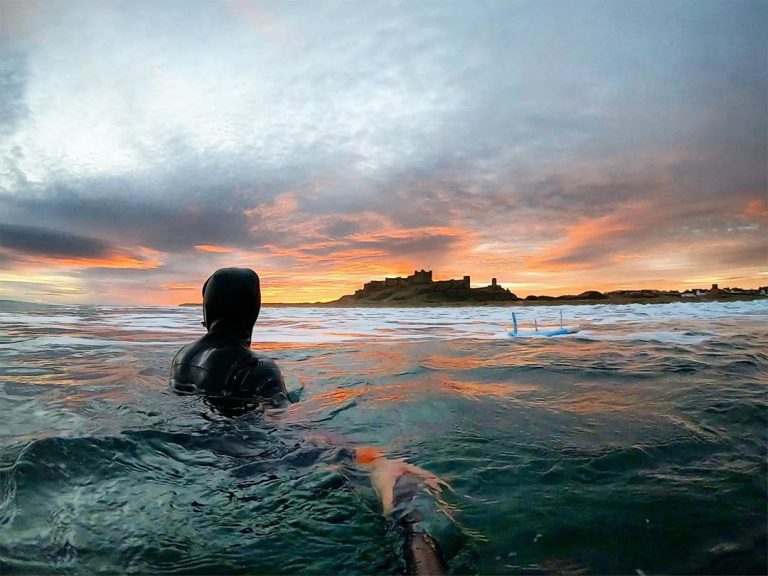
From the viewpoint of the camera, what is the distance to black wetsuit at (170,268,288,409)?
418cm

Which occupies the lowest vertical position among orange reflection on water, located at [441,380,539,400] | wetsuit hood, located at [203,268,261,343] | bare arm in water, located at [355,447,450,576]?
orange reflection on water, located at [441,380,539,400]

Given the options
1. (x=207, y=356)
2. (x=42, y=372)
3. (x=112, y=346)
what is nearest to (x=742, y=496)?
(x=207, y=356)

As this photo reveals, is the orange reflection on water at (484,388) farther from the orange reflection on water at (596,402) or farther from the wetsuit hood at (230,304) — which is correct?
the wetsuit hood at (230,304)

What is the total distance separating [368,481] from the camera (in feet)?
9.93

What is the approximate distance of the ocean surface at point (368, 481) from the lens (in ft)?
7.45

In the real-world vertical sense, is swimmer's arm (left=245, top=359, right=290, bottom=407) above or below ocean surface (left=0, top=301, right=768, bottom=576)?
above

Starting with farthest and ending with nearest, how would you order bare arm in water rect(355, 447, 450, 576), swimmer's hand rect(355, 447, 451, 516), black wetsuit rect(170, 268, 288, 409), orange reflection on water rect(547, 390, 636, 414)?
orange reflection on water rect(547, 390, 636, 414)
black wetsuit rect(170, 268, 288, 409)
swimmer's hand rect(355, 447, 451, 516)
bare arm in water rect(355, 447, 450, 576)

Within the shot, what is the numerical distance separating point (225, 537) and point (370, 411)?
3.24 meters

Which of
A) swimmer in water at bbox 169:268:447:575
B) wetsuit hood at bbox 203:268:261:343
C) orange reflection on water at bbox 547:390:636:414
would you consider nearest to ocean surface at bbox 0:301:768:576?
orange reflection on water at bbox 547:390:636:414

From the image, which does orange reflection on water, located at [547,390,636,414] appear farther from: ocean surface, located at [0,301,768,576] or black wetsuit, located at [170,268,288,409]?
black wetsuit, located at [170,268,288,409]

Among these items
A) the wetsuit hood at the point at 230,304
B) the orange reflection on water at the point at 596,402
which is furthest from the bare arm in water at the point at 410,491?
the orange reflection on water at the point at 596,402

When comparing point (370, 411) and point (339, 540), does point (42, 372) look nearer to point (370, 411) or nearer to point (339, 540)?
point (370, 411)

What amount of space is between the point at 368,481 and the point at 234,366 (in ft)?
6.20

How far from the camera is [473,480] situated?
3.30m
